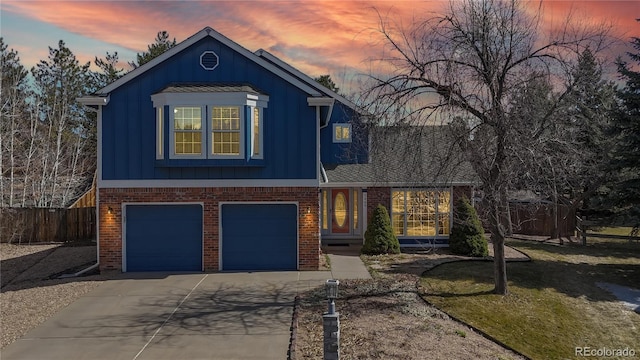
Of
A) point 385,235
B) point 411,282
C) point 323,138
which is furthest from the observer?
point 323,138

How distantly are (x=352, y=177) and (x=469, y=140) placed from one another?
314 inches

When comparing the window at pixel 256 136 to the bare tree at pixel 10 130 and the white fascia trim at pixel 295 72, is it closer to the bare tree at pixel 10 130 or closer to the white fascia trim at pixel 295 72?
the white fascia trim at pixel 295 72

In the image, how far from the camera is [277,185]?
43.3 feet

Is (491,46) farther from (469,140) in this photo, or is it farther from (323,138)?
(323,138)

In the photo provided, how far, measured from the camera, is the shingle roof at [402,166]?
10430mm

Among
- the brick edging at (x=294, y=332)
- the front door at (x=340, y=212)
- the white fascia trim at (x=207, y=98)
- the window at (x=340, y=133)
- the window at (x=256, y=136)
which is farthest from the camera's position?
the window at (x=340, y=133)

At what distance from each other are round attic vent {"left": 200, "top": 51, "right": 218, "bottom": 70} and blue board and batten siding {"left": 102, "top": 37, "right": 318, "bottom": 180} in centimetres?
10

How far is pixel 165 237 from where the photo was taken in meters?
13.3

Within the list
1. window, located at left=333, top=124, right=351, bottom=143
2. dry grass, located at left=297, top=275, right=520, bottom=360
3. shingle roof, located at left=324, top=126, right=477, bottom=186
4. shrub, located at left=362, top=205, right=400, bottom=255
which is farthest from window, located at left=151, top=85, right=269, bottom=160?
window, located at left=333, top=124, right=351, bottom=143

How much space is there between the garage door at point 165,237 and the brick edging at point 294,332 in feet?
14.9

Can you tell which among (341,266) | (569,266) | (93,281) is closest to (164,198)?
(93,281)

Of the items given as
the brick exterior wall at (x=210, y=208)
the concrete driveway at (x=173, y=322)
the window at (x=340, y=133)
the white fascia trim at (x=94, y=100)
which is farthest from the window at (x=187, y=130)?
the window at (x=340, y=133)

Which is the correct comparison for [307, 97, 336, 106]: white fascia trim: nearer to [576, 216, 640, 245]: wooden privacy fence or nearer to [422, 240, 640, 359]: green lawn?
[422, 240, 640, 359]: green lawn

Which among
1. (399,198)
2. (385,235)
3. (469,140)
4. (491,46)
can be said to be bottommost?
(385,235)
